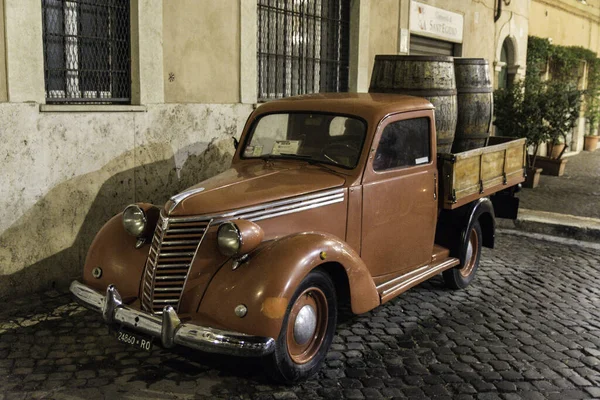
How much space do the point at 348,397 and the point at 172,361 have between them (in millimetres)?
1129

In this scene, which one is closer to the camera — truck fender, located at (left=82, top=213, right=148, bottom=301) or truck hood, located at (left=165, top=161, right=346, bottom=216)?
truck hood, located at (left=165, top=161, right=346, bottom=216)

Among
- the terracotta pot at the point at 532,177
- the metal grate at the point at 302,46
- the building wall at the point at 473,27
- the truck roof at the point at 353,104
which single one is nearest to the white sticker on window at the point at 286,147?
the truck roof at the point at 353,104

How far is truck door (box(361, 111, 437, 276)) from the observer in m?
4.46

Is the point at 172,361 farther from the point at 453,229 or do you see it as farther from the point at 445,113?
the point at 445,113

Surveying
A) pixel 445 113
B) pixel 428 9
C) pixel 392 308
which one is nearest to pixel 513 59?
pixel 428 9

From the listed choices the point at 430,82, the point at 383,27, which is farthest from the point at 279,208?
the point at 383,27

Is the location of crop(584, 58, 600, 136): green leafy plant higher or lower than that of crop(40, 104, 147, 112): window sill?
higher

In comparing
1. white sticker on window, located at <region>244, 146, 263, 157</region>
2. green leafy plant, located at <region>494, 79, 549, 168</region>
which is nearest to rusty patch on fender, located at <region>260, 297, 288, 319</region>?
white sticker on window, located at <region>244, 146, 263, 157</region>

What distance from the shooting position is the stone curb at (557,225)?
7523 millimetres

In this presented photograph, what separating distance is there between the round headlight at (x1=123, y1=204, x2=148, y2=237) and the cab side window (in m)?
1.61

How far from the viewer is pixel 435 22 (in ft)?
35.1

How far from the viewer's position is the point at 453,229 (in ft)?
18.0

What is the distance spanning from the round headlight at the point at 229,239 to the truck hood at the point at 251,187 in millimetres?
199

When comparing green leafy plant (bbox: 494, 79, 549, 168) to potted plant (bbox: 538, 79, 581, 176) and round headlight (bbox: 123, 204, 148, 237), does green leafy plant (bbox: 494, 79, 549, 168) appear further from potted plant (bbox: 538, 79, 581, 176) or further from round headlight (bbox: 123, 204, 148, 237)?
round headlight (bbox: 123, 204, 148, 237)
